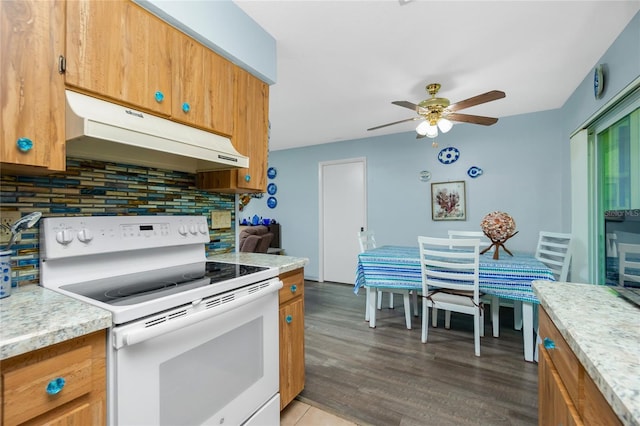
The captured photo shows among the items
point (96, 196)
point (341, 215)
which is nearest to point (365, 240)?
point (341, 215)

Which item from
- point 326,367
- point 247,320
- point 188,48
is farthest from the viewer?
point 326,367

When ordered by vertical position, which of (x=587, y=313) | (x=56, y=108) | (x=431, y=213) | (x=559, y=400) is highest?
(x=56, y=108)

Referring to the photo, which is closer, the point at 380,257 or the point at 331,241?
the point at 380,257

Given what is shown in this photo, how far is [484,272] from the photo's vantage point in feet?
7.70

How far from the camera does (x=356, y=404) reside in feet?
5.74

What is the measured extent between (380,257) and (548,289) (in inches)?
69.1

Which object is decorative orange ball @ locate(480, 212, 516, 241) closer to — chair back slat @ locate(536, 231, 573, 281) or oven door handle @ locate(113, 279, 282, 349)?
→ chair back slat @ locate(536, 231, 573, 281)

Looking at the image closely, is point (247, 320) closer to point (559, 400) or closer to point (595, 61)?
point (559, 400)

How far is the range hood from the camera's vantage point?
0.98 metres

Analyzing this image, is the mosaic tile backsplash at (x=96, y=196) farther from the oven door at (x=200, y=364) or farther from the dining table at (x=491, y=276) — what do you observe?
the dining table at (x=491, y=276)

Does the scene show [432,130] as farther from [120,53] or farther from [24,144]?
[24,144]

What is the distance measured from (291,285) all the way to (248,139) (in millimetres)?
922

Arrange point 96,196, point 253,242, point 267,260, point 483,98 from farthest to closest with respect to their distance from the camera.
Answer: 1. point 253,242
2. point 483,98
3. point 267,260
4. point 96,196

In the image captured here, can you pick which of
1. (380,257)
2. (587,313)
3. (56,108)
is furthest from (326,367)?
(56,108)
